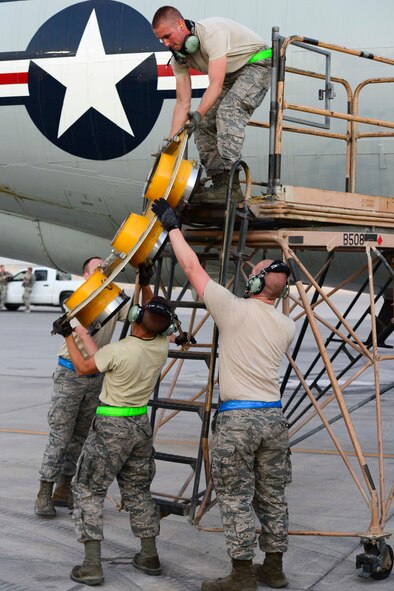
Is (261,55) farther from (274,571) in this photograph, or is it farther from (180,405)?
(274,571)

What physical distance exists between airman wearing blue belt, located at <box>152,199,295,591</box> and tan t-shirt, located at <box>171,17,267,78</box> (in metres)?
1.19

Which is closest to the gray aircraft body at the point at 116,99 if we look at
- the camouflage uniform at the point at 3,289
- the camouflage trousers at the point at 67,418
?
the camouflage trousers at the point at 67,418

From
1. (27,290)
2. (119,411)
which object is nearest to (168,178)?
(119,411)

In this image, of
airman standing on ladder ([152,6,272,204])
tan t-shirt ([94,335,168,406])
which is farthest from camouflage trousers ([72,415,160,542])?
airman standing on ladder ([152,6,272,204])

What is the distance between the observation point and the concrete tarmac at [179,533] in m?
6.24

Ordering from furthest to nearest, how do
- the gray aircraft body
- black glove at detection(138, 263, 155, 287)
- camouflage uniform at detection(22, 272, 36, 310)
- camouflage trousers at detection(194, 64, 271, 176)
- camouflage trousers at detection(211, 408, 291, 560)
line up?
camouflage uniform at detection(22, 272, 36, 310), the gray aircraft body, camouflage trousers at detection(194, 64, 271, 176), black glove at detection(138, 263, 155, 287), camouflage trousers at detection(211, 408, 291, 560)

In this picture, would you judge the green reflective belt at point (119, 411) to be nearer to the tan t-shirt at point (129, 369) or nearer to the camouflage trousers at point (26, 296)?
the tan t-shirt at point (129, 369)

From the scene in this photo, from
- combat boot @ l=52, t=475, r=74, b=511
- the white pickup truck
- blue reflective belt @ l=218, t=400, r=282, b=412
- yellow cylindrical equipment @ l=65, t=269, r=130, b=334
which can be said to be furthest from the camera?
the white pickup truck

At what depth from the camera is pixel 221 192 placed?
7.08 metres

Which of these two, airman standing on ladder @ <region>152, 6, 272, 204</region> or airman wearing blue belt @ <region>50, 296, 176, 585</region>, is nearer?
airman wearing blue belt @ <region>50, 296, 176, 585</region>

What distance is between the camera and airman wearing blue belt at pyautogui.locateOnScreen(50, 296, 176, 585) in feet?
20.2

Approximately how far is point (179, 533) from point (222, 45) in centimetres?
351

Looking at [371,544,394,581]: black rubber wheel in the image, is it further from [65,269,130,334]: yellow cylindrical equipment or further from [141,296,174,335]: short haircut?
[65,269,130,334]: yellow cylindrical equipment

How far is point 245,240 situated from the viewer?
6.81 metres
